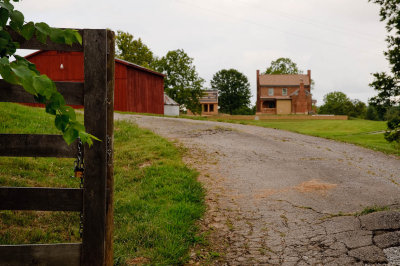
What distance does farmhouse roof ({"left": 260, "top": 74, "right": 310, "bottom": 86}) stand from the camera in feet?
218

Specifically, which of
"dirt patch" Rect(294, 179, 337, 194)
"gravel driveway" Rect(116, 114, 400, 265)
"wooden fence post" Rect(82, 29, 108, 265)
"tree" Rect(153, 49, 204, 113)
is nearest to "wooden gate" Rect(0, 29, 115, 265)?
"wooden fence post" Rect(82, 29, 108, 265)

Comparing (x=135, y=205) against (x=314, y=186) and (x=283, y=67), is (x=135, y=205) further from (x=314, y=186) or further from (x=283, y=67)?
(x=283, y=67)

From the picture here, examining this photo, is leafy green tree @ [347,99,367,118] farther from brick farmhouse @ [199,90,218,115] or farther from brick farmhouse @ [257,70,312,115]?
brick farmhouse @ [199,90,218,115]

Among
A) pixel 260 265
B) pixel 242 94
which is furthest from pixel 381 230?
pixel 242 94

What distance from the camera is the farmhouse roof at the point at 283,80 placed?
218 ft

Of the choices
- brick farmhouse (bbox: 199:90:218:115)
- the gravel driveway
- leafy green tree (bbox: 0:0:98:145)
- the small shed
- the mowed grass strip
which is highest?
brick farmhouse (bbox: 199:90:218:115)

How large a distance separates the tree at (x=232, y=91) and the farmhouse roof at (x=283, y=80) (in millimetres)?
12898

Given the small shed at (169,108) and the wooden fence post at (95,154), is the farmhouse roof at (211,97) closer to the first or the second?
the small shed at (169,108)

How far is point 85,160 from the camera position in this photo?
9.47 ft

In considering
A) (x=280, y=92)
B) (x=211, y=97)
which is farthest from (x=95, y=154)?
(x=211, y=97)

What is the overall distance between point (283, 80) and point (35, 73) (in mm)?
68575

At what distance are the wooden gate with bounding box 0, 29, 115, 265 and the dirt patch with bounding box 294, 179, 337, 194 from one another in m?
4.77

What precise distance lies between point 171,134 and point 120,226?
8.47m

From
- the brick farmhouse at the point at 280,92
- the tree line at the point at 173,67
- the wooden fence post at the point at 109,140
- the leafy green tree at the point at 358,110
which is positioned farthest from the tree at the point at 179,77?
the wooden fence post at the point at 109,140
